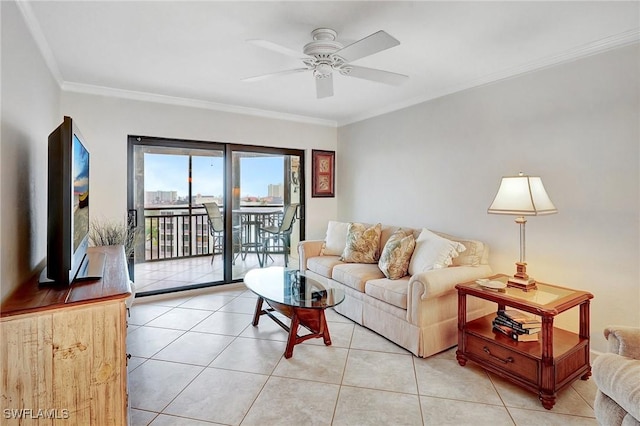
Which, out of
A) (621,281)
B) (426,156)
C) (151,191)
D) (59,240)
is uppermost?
(426,156)

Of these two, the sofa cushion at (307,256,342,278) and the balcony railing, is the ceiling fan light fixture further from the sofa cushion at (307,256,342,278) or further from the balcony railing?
the balcony railing

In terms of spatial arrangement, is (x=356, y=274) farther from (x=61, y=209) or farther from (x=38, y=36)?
(x=38, y=36)

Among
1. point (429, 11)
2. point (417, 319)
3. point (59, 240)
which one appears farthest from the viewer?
point (417, 319)

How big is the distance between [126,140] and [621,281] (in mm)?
4750

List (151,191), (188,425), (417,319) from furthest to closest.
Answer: (151,191) → (417,319) → (188,425)

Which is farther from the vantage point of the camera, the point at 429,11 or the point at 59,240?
the point at 429,11

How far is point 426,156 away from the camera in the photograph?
3.77 metres

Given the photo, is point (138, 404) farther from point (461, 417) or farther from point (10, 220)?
point (461, 417)

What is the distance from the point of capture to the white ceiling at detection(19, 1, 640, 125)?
1.99m

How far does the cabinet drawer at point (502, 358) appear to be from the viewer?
82.4 inches

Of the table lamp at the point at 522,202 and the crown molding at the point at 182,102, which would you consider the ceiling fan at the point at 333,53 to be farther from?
the crown molding at the point at 182,102

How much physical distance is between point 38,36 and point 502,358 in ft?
12.9

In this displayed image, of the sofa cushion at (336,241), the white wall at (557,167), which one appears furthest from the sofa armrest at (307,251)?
the white wall at (557,167)

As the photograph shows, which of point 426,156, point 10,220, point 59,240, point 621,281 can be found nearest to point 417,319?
point 621,281
